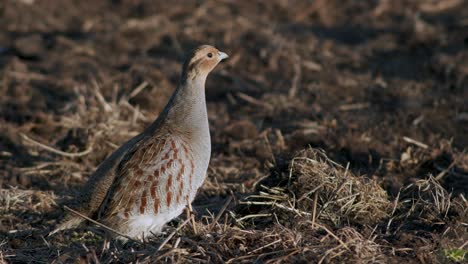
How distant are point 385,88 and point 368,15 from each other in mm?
3083

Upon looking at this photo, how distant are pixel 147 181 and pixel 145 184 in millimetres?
25

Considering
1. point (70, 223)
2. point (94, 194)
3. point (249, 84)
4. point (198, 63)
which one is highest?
point (198, 63)

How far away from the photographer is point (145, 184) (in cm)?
539

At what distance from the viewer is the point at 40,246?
18.2ft

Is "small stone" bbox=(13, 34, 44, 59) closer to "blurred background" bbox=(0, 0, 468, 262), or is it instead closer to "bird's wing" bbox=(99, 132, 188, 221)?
"blurred background" bbox=(0, 0, 468, 262)

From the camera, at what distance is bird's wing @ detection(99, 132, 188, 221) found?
5359 millimetres

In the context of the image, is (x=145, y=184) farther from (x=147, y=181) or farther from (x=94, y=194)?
(x=94, y=194)

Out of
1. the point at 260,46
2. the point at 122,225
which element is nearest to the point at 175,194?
the point at 122,225

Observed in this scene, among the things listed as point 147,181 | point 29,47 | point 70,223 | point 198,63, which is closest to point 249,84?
point 29,47

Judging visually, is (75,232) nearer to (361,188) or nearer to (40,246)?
(40,246)

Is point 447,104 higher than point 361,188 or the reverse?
the reverse

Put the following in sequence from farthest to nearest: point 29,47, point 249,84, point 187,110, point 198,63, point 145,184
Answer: point 29,47, point 249,84, point 198,63, point 187,110, point 145,184

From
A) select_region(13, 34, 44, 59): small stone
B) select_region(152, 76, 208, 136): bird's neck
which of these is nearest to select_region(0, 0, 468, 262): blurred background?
select_region(13, 34, 44, 59): small stone

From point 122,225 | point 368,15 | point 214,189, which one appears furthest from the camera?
point 368,15
